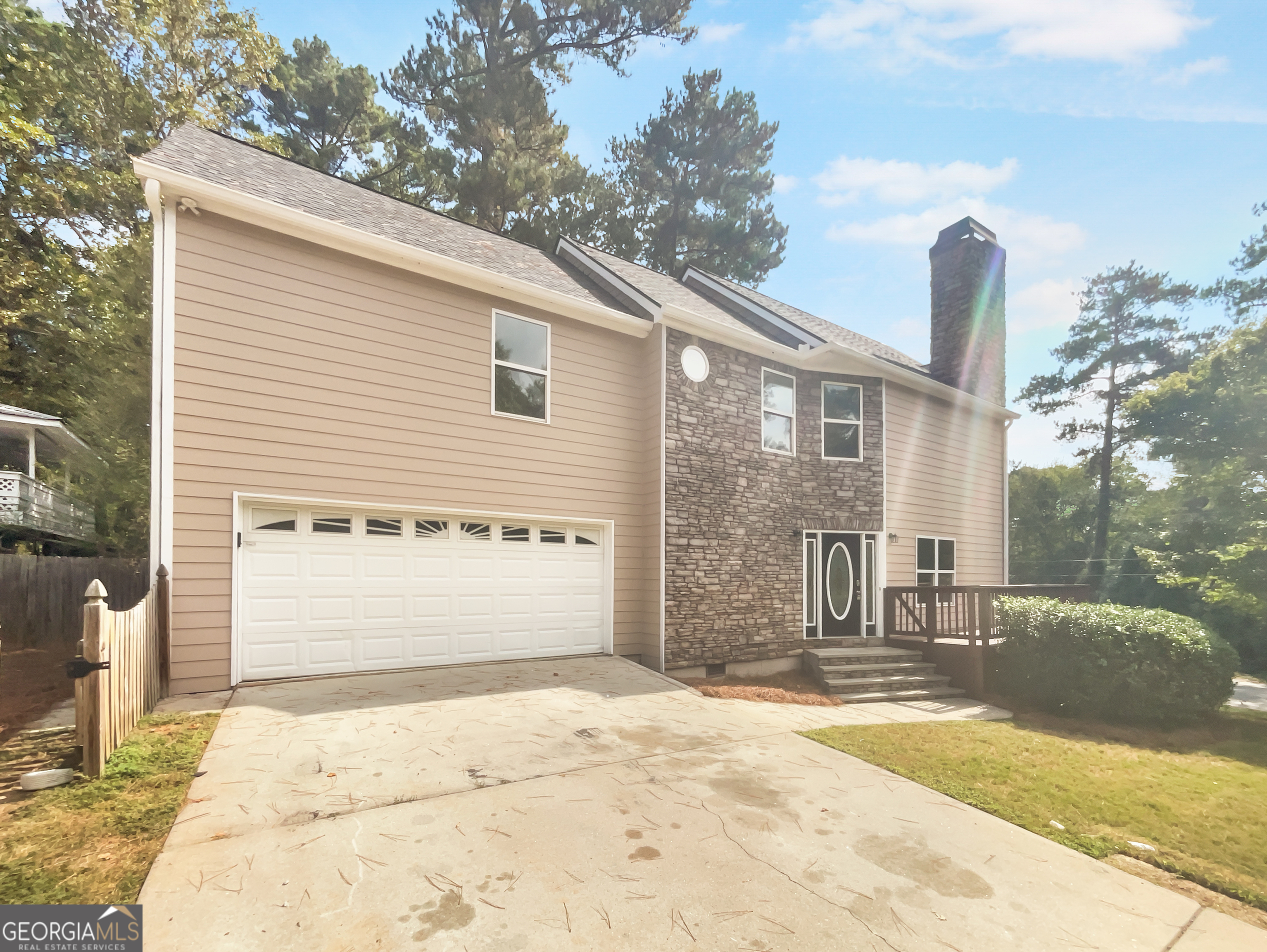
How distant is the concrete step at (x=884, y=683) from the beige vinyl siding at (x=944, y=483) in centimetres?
224

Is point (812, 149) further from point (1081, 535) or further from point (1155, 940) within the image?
point (1081, 535)

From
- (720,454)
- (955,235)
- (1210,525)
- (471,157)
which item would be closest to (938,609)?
(720,454)

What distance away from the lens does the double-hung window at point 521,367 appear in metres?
8.00

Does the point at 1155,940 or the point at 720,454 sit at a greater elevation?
the point at 720,454

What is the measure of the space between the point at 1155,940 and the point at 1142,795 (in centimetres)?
256

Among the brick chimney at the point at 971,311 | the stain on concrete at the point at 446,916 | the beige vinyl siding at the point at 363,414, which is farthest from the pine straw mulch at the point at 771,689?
the brick chimney at the point at 971,311

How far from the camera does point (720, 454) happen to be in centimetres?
920

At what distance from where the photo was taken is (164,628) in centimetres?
567

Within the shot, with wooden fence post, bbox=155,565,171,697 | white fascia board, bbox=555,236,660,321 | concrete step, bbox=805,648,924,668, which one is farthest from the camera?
concrete step, bbox=805,648,924,668

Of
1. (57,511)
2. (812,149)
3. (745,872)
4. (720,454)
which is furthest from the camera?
Result: (57,511)

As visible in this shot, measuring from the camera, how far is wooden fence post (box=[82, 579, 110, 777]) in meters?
3.74

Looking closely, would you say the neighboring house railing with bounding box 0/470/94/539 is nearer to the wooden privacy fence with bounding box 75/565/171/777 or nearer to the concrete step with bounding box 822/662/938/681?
the wooden privacy fence with bounding box 75/565/171/777

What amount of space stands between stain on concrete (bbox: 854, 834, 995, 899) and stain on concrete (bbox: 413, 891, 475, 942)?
88.3 inches

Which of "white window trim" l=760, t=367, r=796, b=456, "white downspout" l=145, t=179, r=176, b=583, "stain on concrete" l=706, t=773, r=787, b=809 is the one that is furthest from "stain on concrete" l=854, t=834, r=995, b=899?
"white window trim" l=760, t=367, r=796, b=456
